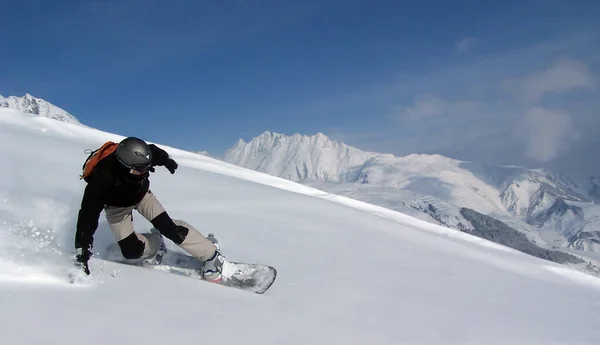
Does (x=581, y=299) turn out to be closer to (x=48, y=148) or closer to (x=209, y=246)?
(x=209, y=246)

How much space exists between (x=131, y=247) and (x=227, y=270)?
1.37 m

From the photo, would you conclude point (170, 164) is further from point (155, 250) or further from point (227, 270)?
point (227, 270)

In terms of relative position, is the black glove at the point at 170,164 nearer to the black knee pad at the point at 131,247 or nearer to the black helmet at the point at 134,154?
the black helmet at the point at 134,154

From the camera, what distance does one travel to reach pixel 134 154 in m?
5.90

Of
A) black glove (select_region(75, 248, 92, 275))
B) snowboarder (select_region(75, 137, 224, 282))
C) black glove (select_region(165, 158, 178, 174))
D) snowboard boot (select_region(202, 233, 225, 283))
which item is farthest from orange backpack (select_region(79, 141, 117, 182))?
snowboard boot (select_region(202, 233, 225, 283))

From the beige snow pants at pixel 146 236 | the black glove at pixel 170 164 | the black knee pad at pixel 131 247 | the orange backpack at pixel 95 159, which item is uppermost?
the black glove at pixel 170 164

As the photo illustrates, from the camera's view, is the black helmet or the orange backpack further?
the orange backpack

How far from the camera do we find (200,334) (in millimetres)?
4844

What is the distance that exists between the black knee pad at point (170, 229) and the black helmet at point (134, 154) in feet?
3.15

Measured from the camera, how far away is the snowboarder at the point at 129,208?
5.84 meters

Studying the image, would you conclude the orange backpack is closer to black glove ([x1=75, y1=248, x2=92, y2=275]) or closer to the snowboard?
black glove ([x1=75, y1=248, x2=92, y2=275])

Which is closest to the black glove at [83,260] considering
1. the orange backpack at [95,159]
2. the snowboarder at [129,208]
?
the snowboarder at [129,208]

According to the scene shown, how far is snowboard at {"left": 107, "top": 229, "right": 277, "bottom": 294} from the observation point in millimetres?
6594

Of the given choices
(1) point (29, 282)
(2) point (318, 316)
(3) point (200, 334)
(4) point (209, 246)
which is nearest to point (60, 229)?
(1) point (29, 282)
